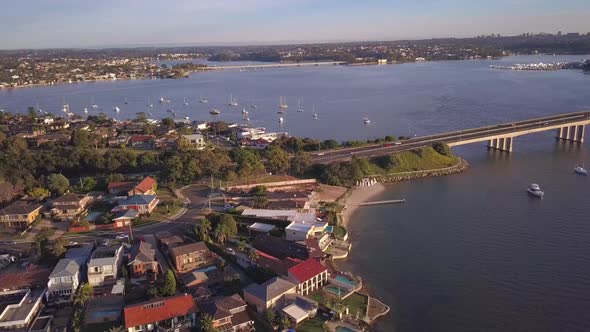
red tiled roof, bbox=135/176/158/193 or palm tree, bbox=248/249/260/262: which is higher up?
red tiled roof, bbox=135/176/158/193

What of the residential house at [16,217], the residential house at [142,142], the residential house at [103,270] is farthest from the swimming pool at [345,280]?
the residential house at [142,142]

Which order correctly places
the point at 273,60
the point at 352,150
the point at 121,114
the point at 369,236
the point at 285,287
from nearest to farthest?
the point at 285,287 → the point at 369,236 → the point at 352,150 → the point at 121,114 → the point at 273,60

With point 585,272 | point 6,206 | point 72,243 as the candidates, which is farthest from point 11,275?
point 585,272

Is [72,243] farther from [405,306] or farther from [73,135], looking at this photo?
[73,135]

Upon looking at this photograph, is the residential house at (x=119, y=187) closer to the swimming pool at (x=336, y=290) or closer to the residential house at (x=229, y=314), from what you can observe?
the residential house at (x=229, y=314)

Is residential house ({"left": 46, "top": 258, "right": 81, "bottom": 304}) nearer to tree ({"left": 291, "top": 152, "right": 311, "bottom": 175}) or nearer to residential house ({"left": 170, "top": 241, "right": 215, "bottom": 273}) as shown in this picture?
residential house ({"left": 170, "top": 241, "right": 215, "bottom": 273})

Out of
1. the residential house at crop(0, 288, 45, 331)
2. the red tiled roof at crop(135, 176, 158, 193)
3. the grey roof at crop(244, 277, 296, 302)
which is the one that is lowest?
the residential house at crop(0, 288, 45, 331)

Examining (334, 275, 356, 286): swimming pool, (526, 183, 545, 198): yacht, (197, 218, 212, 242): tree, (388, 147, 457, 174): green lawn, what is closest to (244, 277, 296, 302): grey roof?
(334, 275, 356, 286): swimming pool
